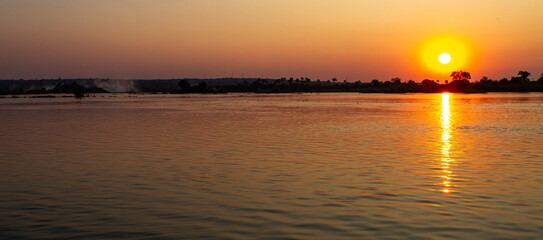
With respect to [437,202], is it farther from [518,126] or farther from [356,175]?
[518,126]

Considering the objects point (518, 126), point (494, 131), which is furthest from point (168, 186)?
point (518, 126)

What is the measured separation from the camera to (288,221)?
14.2 m

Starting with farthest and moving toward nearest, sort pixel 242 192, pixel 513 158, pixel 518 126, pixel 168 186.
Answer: pixel 518 126 → pixel 513 158 → pixel 168 186 → pixel 242 192

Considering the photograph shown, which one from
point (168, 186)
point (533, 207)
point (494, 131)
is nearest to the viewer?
point (533, 207)

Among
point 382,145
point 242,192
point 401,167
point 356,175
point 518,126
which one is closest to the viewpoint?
point 242,192

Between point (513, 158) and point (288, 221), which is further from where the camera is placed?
point (513, 158)

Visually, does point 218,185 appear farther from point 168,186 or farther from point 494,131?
point 494,131

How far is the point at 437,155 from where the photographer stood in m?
27.6

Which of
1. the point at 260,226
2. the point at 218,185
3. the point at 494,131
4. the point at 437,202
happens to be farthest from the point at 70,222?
the point at 494,131

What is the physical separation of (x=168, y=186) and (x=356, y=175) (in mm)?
7234

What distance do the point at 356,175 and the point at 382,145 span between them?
36.9 ft

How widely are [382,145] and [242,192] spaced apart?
15802 millimetres

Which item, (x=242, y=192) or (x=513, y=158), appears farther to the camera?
(x=513, y=158)

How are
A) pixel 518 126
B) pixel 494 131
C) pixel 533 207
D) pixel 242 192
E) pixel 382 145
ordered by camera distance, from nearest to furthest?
pixel 533 207 → pixel 242 192 → pixel 382 145 → pixel 494 131 → pixel 518 126
